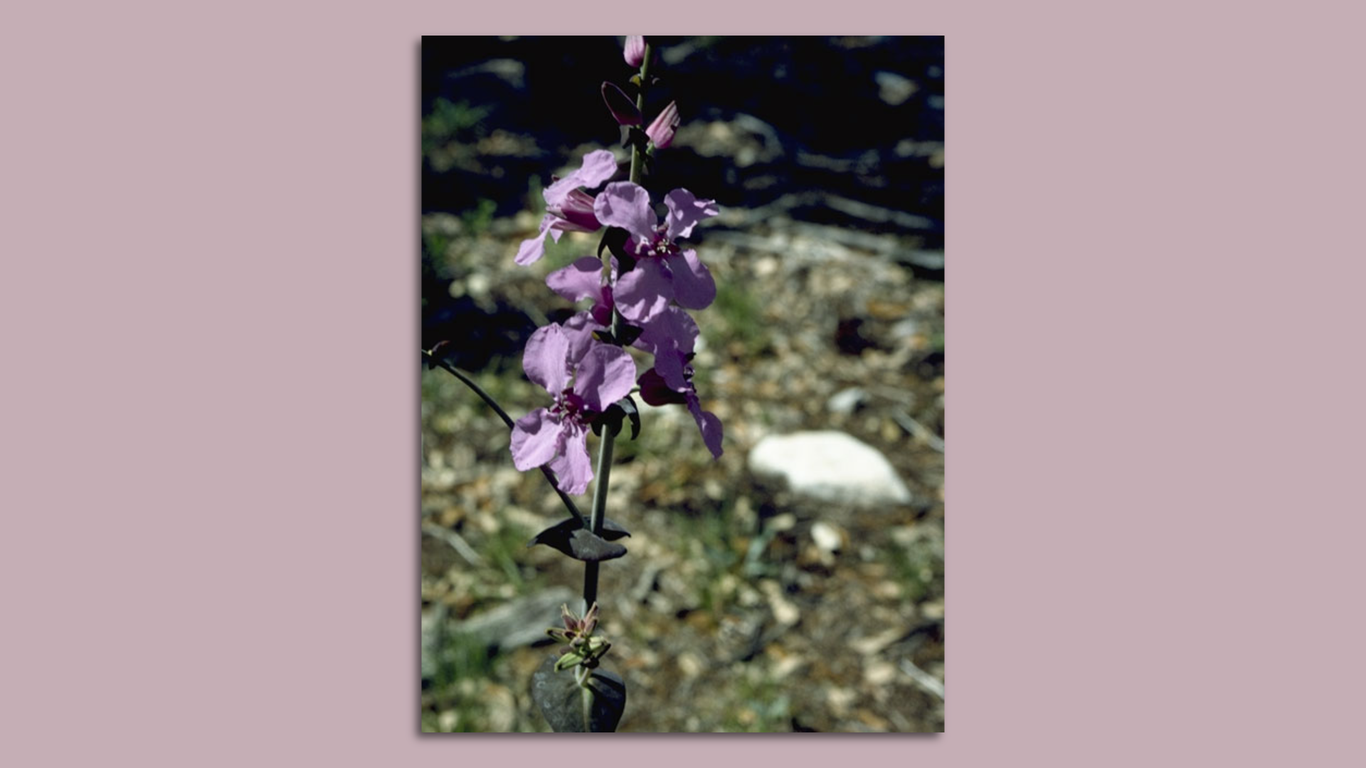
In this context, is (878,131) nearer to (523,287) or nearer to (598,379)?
(523,287)

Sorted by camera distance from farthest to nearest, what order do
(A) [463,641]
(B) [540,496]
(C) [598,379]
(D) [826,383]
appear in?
(D) [826,383] → (B) [540,496] → (A) [463,641] → (C) [598,379]

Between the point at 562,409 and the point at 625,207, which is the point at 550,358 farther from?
the point at 625,207

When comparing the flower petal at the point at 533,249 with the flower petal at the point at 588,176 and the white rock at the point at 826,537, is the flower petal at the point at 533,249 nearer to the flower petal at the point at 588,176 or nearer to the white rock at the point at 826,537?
the flower petal at the point at 588,176

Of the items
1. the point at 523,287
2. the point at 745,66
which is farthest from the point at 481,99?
the point at 745,66

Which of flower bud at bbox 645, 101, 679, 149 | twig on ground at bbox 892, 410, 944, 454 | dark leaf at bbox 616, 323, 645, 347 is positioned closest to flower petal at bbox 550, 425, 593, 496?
dark leaf at bbox 616, 323, 645, 347

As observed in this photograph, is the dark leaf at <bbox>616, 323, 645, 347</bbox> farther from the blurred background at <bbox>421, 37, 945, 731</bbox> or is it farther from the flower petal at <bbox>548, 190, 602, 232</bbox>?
the blurred background at <bbox>421, 37, 945, 731</bbox>

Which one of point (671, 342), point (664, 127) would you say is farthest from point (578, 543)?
point (664, 127)
